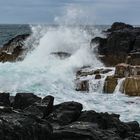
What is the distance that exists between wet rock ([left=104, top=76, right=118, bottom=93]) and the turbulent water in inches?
8.4

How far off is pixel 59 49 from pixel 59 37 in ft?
5.09

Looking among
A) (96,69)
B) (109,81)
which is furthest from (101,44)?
(109,81)

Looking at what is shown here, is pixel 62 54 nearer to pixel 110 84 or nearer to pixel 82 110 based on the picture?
pixel 110 84

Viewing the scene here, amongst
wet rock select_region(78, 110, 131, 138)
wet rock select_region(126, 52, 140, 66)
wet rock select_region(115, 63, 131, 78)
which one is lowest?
wet rock select_region(78, 110, 131, 138)

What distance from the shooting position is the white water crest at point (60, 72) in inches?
713

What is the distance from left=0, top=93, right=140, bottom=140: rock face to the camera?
298 inches

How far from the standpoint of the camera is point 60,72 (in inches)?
957

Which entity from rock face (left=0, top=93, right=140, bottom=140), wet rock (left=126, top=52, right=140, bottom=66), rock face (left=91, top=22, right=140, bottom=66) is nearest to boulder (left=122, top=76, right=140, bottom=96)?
wet rock (left=126, top=52, right=140, bottom=66)

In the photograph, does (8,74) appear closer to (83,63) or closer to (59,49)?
(83,63)

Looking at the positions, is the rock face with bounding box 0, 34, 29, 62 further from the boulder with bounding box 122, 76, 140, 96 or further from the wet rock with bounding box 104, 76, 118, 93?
the boulder with bounding box 122, 76, 140, 96

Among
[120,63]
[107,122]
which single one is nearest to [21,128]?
[107,122]

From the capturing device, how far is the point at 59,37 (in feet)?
101

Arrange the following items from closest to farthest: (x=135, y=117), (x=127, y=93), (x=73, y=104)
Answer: (x=73, y=104), (x=135, y=117), (x=127, y=93)

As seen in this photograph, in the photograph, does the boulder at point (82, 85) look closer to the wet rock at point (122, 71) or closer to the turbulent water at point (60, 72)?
the turbulent water at point (60, 72)
